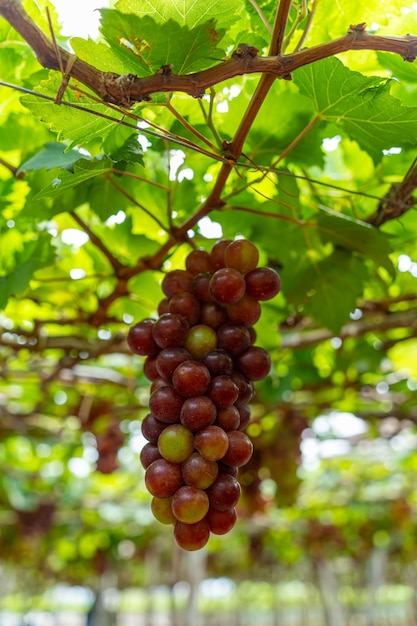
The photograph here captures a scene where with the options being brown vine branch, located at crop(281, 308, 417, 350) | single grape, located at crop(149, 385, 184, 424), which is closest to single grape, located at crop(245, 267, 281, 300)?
single grape, located at crop(149, 385, 184, 424)

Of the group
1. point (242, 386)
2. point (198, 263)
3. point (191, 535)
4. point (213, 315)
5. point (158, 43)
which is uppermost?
point (158, 43)

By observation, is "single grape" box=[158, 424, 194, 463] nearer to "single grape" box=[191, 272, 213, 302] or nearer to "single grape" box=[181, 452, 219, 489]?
"single grape" box=[181, 452, 219, 489]

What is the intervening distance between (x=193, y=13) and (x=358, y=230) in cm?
57

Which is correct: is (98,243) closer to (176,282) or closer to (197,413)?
(176,282)

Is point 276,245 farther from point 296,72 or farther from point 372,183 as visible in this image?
point 296,72

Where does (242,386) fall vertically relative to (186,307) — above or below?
below

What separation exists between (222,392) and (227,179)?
443 millimetres

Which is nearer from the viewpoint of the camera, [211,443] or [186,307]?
[211,443]

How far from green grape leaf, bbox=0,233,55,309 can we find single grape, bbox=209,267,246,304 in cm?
58

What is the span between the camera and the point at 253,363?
0.98 meters

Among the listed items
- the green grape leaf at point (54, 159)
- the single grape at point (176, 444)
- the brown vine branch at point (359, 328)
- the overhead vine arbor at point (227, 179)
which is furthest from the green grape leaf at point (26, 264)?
the brown vine branch at point (359, 328)

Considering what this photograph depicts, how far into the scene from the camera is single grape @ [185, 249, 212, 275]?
1.08 meters

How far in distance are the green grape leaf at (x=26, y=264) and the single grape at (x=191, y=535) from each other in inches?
29.2

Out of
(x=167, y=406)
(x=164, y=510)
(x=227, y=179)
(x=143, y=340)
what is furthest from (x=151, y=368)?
(x=227, y=179)
